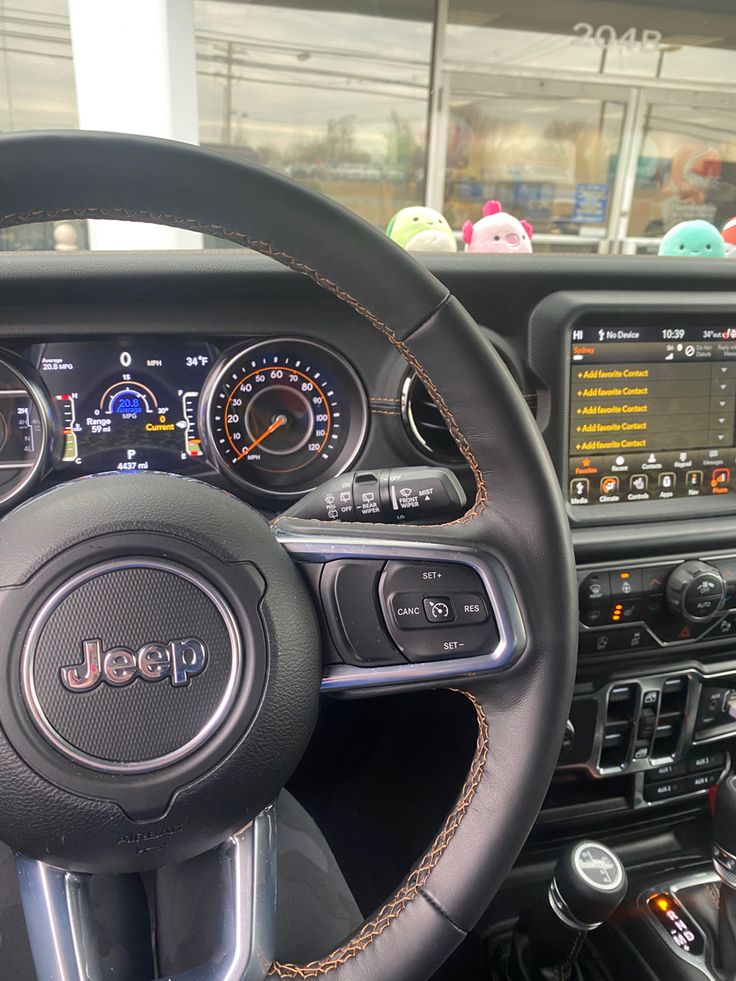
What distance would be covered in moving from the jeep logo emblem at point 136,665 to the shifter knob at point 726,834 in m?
0.83

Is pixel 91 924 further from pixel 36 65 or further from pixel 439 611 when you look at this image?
pixel 36 65

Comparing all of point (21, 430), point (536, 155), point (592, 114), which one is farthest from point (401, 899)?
point (592, 114)

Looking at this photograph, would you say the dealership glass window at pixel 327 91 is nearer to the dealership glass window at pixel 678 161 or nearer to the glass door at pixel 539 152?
the glass door at pixel 539 152

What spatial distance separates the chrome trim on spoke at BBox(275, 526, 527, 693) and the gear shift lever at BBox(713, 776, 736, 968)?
24.2 inches

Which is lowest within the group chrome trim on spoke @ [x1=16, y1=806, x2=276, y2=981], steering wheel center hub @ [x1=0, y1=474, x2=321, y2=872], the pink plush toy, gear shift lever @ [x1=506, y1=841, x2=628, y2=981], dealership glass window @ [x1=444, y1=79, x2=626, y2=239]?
gear shift lever @ [x1=506, y1=841, x2=628, y2=981]

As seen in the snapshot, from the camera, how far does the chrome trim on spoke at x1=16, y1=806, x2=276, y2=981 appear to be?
2.10ft

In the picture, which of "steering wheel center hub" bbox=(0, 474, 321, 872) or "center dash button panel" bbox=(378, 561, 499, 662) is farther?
"center dash button panel" bbox=(378, 561, 499, 662)

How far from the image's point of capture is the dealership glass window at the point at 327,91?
3777 mm

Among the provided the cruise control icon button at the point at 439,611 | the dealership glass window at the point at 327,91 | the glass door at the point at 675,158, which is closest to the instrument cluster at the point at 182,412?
the cruise control icon button at the point at 439,611

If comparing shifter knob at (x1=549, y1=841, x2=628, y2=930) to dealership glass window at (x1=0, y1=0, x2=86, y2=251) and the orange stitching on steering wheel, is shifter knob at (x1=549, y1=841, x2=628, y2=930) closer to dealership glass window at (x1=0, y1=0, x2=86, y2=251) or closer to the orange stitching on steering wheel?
the orange stitching on steering wheel

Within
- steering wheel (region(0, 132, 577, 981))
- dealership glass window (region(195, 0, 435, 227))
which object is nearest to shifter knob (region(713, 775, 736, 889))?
steering wheel (region(0, 132, 577, 981))

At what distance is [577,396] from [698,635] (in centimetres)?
43

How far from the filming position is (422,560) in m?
0.75

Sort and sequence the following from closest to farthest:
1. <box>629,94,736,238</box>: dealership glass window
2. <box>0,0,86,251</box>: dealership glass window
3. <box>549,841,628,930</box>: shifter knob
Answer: <box>549,841,628,930</box>: shifter knob
<box>0,0,86,251</box>: dealership glass window
<box>629,94,736,238</box>: dealership glass window
